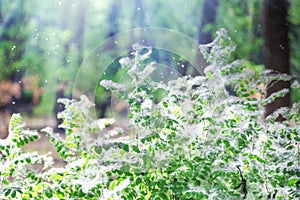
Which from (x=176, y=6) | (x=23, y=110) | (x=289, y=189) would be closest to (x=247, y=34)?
(x=176, y=6)

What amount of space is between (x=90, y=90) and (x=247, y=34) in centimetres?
93

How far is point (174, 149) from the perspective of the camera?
143 cm

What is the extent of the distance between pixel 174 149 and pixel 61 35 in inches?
57.1

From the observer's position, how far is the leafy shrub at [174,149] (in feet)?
4.35

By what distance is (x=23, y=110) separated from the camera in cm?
265

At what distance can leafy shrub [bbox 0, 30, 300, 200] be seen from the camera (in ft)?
4.35

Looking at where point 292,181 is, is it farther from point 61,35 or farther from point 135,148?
point 61,35

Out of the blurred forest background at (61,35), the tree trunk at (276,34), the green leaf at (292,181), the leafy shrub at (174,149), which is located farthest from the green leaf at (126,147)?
the blurred forest background at (61,35)

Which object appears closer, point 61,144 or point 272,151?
point 272,151

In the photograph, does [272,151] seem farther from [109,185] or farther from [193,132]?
[109,185]

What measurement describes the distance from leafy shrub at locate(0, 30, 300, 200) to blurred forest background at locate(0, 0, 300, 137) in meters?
1.17

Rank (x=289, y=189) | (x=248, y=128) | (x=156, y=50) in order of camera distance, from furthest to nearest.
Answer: (x=156, y=50)
(x=248, y=128)
(x=289, y=189)

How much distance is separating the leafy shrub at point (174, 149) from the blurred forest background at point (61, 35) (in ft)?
3.85

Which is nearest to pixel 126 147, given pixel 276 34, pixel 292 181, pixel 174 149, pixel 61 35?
pixel 174 149
